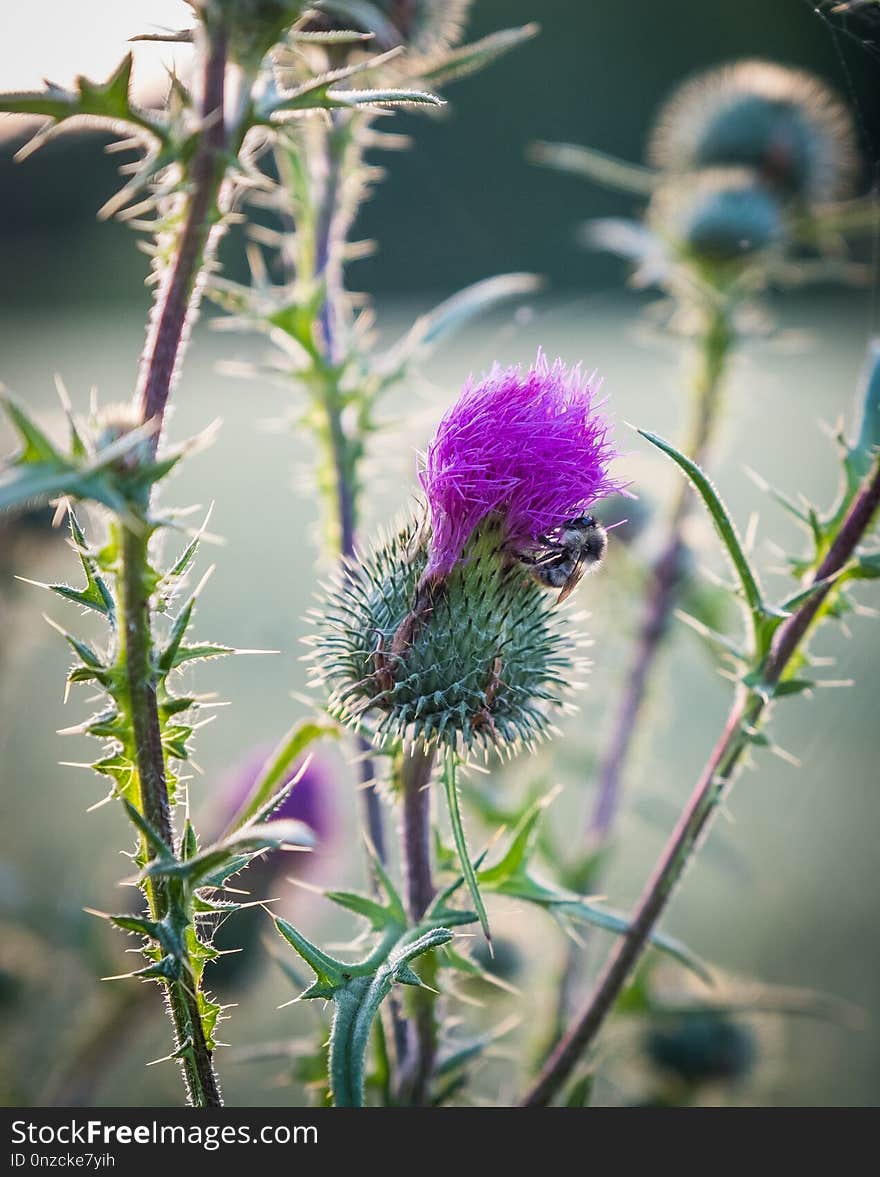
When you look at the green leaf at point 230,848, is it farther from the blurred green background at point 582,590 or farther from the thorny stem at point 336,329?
the blurred green background at point 582,590

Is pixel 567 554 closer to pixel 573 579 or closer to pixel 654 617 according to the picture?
pixel 573 579

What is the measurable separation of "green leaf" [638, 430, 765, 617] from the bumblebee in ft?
0.53

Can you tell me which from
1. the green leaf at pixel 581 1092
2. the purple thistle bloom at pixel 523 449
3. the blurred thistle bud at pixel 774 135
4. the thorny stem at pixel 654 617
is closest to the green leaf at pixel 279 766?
the purple thistle bloom at pixel 523 449

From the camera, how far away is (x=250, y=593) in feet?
12.3

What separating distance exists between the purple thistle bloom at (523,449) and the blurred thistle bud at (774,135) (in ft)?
7.53

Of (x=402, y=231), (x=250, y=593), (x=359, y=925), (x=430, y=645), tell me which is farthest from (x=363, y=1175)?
(x=402, y=231)

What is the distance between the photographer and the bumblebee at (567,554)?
51.2 inches

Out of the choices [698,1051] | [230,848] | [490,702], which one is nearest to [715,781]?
[490,702]

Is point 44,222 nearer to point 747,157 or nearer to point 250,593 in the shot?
point 250,593

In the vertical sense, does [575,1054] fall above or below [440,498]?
below

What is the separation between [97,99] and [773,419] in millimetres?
6939

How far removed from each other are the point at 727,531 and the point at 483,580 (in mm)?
323

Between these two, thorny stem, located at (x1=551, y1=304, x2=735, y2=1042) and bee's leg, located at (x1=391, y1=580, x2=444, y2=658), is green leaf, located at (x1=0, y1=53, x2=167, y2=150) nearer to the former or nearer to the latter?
bee's leg, located at (x1=391, y1=580, x2=444, y2=658)

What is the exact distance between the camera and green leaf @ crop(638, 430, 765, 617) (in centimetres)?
111
